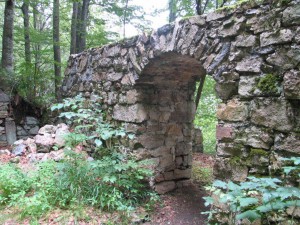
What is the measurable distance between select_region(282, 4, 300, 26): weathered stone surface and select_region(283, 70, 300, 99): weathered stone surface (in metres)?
0.42

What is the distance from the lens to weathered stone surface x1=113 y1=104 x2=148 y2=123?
4055 mm

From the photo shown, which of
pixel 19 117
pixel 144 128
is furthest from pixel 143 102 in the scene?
pixel 19 117

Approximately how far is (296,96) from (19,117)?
604 centimetres

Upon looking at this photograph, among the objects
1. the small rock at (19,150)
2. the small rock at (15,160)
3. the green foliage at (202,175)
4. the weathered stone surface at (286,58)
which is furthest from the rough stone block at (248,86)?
the small rock at (19,150)

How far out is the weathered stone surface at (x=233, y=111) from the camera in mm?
2678

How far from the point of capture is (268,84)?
8.12 ft

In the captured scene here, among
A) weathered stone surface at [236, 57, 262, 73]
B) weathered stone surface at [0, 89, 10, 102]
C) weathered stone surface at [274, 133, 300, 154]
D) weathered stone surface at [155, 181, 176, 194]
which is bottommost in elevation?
weathered stone surface at [155, 181, 176, 194]

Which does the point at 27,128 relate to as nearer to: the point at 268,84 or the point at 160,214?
the point at 160,214

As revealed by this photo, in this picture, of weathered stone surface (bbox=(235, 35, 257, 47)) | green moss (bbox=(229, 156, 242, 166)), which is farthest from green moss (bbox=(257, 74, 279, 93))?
green moss (bbox=(229, 156, 242, 166))

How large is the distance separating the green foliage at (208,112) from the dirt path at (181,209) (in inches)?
128

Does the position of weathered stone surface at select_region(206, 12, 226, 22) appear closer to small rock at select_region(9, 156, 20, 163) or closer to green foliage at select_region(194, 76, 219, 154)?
small rock at select_region(9, 156, 20, 163)

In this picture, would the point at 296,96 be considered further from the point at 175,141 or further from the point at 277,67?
the point at 175,141

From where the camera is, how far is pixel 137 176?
12.1 ft

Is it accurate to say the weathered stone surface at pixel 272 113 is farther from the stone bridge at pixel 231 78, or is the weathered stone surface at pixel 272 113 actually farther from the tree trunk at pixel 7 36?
the tree trunk at pixel 7 36
